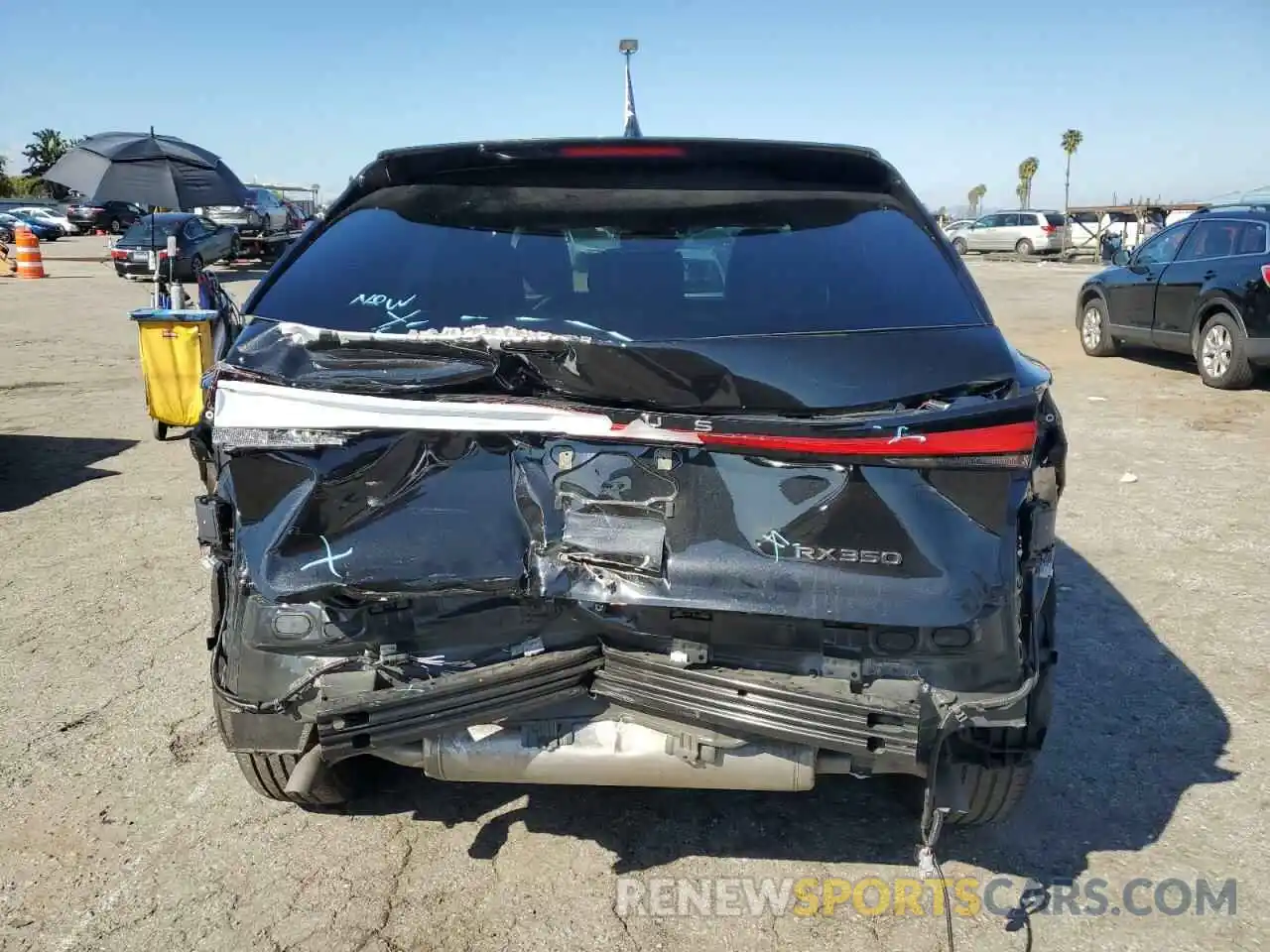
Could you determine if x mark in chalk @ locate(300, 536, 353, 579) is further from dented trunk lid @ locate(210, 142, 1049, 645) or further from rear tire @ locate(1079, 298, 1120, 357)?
rear tire @ locate(1079, 298, 1120, 357)

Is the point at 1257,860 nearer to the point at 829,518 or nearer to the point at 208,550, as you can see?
the point at 829,518

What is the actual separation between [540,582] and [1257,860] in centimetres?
224

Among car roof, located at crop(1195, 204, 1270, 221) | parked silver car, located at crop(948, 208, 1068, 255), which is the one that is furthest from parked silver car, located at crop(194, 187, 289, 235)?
parked silver car, located at crop(948, 208, 1068, 255)

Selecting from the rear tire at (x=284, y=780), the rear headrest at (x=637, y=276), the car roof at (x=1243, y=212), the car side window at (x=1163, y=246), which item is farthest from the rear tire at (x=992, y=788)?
the car side window at (x=1163, y=246)

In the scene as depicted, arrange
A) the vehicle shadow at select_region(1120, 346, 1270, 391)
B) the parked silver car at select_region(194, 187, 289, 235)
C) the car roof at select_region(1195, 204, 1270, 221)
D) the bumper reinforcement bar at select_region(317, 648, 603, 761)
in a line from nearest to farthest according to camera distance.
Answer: the bumper reinforcement bar at select_region(317, 648, 603, 761) < the car roof at select_region(1195, 204, 1270, 221) < the vehicle shadow at select_region(1120, 346, 1270, 391) < the parked silver car at select_region(194, 187, 289, 235)

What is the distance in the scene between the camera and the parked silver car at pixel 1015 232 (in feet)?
111

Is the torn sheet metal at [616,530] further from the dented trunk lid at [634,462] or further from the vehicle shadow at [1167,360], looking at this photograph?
the vehicle shadow at [1167,360]

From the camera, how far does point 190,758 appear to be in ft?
11.0

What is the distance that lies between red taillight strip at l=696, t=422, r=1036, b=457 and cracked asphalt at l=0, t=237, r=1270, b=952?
1.29m

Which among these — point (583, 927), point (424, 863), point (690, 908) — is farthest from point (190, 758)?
point (690, 908)

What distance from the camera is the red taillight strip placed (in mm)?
2127

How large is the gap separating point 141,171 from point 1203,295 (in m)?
11.6

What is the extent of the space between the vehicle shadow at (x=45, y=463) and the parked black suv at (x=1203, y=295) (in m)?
10.00

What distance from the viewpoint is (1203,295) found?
10.2m
